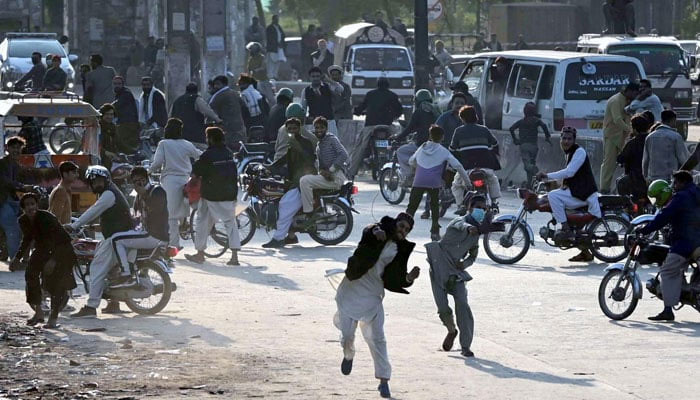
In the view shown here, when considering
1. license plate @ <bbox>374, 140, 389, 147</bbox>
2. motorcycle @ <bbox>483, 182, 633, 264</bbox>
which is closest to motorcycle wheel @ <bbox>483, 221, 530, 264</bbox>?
motorcycle @ <bbox>483, 182, 633, 264</bbox>

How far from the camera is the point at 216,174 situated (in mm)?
18188

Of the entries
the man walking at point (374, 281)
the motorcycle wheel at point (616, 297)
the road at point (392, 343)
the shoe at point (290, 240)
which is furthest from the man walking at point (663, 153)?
the man walking at point (374, 281)

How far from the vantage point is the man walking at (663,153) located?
18266 millimetres

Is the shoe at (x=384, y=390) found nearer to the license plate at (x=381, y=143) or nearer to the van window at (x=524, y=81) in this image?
the van window at (x=524, y=81)

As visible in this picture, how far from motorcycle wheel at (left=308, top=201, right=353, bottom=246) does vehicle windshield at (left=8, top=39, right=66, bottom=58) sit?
24059 millimetres

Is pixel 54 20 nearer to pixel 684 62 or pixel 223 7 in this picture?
pixel 223 7

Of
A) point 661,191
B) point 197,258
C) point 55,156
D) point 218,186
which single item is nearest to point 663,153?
point 661,191

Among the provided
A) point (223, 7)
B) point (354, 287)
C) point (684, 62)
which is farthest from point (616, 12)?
point (354, 287)

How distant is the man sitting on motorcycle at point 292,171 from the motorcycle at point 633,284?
5.98m

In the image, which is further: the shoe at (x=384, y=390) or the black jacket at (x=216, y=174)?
the black jacket at (x=216, y=174)

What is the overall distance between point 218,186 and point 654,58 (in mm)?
14444

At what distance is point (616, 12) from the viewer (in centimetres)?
3566

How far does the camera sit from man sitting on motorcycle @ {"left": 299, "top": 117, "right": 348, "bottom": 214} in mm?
19578

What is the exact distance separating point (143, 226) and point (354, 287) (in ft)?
16.3
